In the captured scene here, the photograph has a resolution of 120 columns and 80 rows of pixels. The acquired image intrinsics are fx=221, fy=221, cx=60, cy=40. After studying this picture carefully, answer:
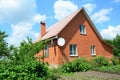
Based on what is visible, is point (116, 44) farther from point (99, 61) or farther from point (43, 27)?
point (43, 27)

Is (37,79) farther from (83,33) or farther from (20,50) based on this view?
(83,33)

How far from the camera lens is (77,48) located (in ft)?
86.9

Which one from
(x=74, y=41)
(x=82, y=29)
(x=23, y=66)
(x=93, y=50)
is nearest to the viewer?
(x=23, y=66)

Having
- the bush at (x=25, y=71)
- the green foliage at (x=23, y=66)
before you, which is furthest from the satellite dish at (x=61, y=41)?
the bush at (x=25, y=71)

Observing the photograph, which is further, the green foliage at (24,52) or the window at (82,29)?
the window at (82,29)

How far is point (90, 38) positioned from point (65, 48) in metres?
4.43

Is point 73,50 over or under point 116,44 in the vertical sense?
under

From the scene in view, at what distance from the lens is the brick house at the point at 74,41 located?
81.3 feet

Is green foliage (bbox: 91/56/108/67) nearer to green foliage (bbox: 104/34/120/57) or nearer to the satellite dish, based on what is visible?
the satellite dish

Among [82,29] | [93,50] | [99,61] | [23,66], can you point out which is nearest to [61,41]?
[82,29]

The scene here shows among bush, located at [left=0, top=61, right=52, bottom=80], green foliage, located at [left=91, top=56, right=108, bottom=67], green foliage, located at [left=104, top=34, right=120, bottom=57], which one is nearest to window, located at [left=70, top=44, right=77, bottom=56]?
green foliage, located at [left=91, top=56, right=108, bottom=67]

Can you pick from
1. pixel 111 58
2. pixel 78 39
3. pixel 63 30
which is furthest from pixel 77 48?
pixel 111 58

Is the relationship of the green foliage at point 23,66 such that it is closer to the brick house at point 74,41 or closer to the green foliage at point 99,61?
the brick house at point 74,41

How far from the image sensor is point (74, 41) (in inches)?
1036
